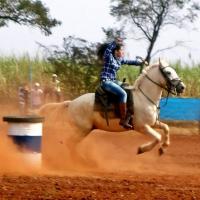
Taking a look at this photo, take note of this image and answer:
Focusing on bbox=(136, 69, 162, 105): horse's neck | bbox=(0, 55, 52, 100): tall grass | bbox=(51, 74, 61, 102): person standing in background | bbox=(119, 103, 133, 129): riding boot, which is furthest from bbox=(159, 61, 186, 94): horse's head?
bbox=(0, 55, 52, 100): tall grass

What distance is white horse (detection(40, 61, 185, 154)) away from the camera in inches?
592

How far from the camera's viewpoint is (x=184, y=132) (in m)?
26.3

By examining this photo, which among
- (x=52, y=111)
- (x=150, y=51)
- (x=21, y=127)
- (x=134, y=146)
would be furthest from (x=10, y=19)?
(x=21, y=127)

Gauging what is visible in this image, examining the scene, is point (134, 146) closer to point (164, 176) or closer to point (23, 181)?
point (164, 176)

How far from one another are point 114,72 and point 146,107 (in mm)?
972

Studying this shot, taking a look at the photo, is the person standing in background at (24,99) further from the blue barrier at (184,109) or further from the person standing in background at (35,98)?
the blue barrier at (184,109)

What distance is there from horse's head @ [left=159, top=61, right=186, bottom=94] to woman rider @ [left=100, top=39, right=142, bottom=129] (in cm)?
A: 78

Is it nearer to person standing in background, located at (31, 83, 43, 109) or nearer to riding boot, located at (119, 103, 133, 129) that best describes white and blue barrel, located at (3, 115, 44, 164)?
riding boot, located at (119, 103, 133, 129)

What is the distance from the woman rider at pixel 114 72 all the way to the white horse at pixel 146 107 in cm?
28

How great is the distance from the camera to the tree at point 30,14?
127 feet

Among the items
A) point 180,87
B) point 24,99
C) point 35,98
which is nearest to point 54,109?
point 180,87

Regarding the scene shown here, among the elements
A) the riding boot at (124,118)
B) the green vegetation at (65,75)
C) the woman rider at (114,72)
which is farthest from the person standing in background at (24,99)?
the riding boot at (124,118)

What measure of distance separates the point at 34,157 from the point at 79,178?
1.71 meters

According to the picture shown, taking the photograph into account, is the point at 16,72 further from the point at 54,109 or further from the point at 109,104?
the point at 109,104
